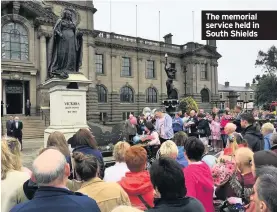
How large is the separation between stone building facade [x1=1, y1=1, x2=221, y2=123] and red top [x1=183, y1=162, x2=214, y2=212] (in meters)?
13.3

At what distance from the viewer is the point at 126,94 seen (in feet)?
132

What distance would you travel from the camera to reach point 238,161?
3562 mm

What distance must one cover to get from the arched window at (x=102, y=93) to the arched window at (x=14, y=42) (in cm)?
1150

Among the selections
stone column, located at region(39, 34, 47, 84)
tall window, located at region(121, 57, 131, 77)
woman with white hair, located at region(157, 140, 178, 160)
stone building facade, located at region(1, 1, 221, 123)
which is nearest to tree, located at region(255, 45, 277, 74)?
stone building facade, located at region(1, 1, 221, 123)

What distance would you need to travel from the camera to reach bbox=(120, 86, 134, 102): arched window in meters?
39.8

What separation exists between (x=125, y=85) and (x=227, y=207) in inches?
1466

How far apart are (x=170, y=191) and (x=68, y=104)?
625cm

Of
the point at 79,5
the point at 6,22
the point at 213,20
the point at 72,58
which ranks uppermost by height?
the point at 79,5

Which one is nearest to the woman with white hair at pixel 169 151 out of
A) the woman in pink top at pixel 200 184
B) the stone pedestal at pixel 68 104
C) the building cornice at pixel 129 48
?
the woman in pink top at pixel 200 184

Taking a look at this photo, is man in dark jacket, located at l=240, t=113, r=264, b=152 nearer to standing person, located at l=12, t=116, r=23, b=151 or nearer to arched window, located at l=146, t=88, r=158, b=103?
standing person, located at l=12, t=116, r=23, b=151

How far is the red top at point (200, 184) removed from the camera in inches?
138

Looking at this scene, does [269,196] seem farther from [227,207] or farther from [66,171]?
[66,171]

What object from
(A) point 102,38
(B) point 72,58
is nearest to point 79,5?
(A) point 102,38

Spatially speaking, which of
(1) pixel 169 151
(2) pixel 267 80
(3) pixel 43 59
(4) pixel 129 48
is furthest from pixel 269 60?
(1) pixel 169 151
